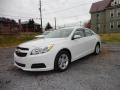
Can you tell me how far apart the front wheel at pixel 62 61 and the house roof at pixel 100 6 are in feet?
106

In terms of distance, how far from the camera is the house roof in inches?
1379

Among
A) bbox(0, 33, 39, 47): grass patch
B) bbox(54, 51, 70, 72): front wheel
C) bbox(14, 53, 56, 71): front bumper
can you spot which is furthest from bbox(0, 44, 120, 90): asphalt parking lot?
bbox(0, 33, 39, 47): grass patch

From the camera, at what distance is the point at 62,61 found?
17.1ft

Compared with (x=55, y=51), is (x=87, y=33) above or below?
above

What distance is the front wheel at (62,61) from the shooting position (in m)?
4.96

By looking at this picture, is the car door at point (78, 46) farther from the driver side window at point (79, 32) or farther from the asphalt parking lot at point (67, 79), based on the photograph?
the asphalt parking lot at point (67, 79)

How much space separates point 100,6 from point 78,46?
33.8 meters

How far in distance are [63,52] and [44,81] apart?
127cm

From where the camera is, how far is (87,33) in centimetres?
696

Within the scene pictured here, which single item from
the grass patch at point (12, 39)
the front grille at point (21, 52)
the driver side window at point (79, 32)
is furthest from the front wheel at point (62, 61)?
the grass patch at point (12, 39)

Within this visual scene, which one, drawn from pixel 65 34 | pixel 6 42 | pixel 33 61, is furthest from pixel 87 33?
pixel 6 42

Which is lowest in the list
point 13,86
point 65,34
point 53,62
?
point 13,86

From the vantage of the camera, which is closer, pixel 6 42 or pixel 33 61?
pixel 33 61

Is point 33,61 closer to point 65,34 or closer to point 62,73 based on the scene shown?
point 62,73
